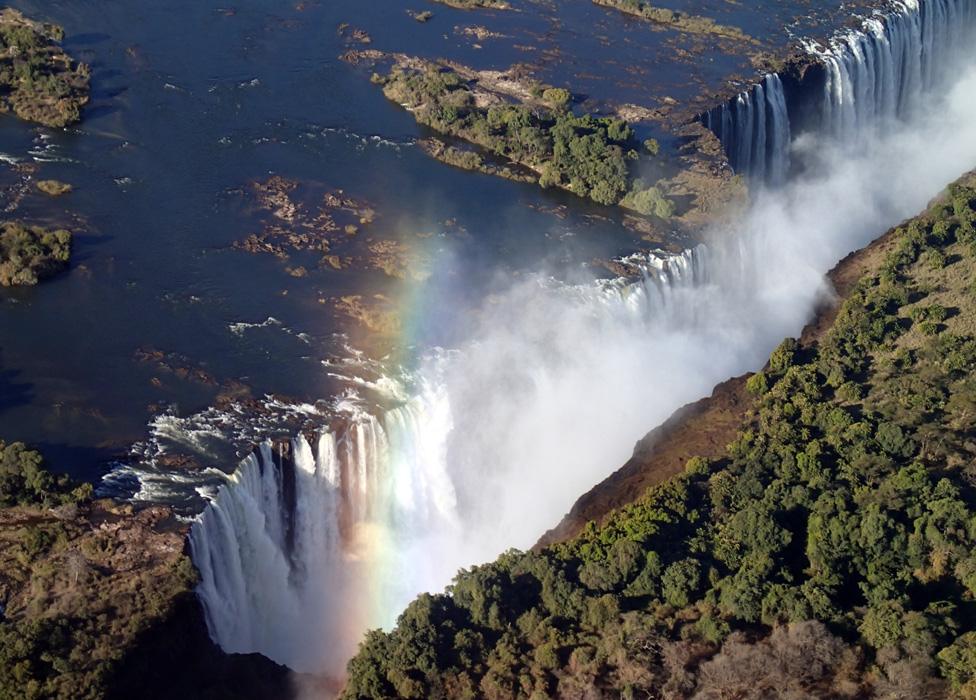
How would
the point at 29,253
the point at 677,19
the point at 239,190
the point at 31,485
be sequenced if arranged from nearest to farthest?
the point at 31,485, the point at 29,253, the point at 239,190, the point at 677,19

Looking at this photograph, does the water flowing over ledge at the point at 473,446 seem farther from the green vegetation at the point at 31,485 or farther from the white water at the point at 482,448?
the green vegetation at the point at 31,485

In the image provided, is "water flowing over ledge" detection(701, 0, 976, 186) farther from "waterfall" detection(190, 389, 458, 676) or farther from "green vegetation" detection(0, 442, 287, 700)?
"green vegetation" detection(0, 442, 287, 700)

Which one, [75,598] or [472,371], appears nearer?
[75,598]

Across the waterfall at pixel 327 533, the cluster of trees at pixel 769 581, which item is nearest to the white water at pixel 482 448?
the waterfall at pixel 327 533

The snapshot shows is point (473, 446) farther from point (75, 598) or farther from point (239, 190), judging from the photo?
point (239, 190)

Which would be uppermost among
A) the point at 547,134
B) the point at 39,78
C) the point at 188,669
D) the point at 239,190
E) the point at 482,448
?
the point at 547,134

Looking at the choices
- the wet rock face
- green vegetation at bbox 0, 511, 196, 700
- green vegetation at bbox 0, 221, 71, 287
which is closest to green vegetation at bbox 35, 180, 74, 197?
green vegetation at bbox 0, 221, 71, 287

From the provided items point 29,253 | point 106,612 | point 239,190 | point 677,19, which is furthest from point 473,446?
point 677,19
